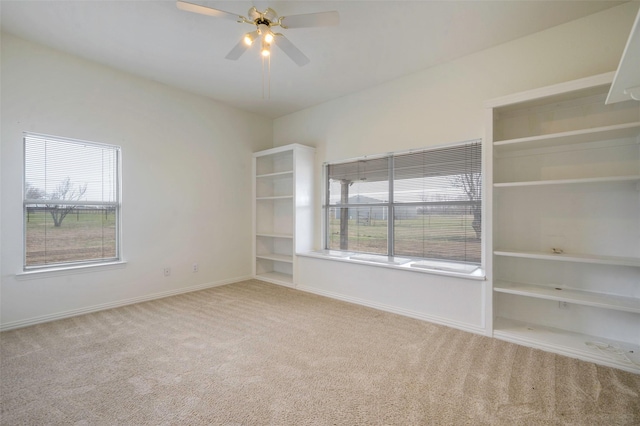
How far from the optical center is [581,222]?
2.57 m

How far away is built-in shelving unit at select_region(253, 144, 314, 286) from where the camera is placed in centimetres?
445

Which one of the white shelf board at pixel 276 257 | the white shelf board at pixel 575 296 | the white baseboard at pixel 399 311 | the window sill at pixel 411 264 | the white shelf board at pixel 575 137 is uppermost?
the white shelf board at pixel 575 137

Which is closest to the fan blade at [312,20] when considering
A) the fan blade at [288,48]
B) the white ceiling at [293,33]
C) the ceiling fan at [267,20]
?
the ceiling fan at [267,20]

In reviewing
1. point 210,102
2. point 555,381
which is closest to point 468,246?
point 555,381

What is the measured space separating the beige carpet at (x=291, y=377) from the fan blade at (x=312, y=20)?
2646 mm

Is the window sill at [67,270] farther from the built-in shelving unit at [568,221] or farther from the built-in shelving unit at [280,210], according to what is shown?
the built-in shelving unit at [568,221]

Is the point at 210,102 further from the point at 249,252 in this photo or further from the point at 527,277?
the point at 527,277

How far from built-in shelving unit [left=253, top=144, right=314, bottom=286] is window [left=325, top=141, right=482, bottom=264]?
15.3 inches

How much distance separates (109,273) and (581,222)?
200 inches

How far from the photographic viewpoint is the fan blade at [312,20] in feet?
6.82

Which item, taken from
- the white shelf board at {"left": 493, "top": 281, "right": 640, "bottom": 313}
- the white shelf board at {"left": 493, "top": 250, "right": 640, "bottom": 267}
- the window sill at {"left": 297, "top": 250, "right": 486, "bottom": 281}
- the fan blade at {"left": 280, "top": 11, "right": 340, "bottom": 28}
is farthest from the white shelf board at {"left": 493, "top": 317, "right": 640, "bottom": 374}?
the fan blade at {"left": 280, "top": 11, "right": 340, "bottom": 28}

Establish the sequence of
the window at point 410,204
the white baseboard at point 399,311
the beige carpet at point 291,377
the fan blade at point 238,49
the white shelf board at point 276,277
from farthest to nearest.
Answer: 1. the white shelf board at point 276,277
2. the window at point 410,204
3. the white baseboard at point 399,311
4. the fan blade at point 238,49
5. the beige carpet at point 291,377

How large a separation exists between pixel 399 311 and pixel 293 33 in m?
3.19

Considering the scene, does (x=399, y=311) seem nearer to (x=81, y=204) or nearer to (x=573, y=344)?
(x=573, y=344)
